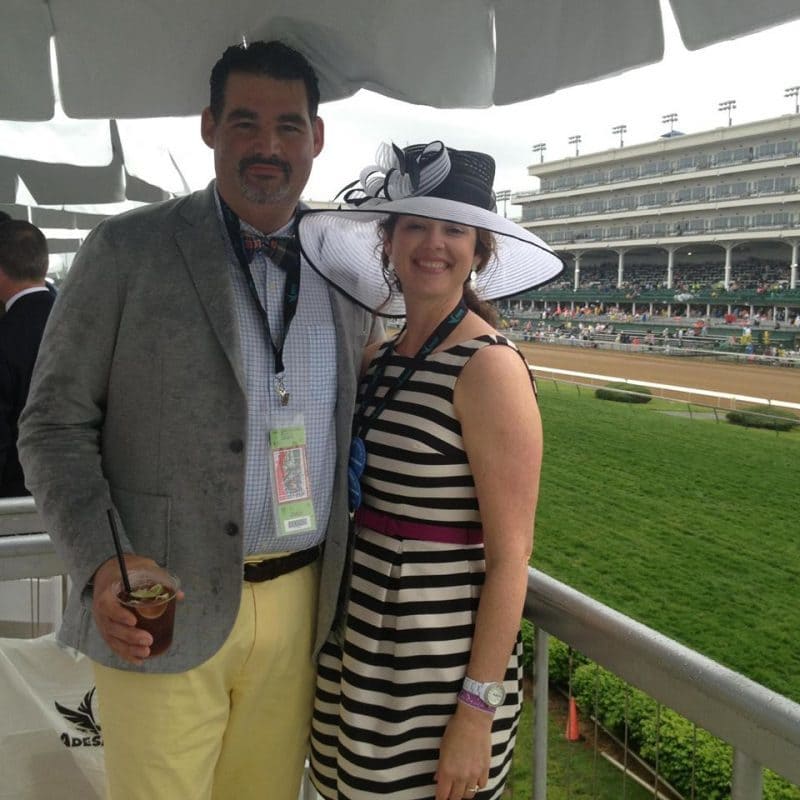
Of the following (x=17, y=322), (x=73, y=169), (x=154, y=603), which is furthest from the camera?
(x=73, y=169)

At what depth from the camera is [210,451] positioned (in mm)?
1150

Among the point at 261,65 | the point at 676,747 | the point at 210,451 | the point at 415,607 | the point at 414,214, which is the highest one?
the point at 261,65

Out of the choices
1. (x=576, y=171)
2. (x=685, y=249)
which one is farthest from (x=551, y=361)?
(x=685, y=249)

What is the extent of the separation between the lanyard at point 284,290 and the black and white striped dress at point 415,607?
19 cm

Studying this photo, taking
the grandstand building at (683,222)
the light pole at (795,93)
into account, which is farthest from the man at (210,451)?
the light pole at (795,93)

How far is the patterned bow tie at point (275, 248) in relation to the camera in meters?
1.30

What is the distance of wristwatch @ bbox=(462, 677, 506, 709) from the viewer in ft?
3.68

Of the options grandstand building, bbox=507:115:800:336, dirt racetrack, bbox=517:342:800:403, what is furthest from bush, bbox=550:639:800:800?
dirt racetrack, bbox=517:342:800:403

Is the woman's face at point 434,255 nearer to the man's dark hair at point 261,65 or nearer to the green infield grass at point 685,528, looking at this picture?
the man's dark hair at point 261,65

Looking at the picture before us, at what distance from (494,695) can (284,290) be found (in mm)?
756

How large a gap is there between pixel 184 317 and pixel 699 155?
1179 inches

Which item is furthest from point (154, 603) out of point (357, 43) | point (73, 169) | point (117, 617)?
point (73, 169)

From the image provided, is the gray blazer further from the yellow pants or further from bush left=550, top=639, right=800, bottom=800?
bush left=550, top=639, right=800, bottom=800

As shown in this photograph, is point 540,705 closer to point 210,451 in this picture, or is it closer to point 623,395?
point 210,451
